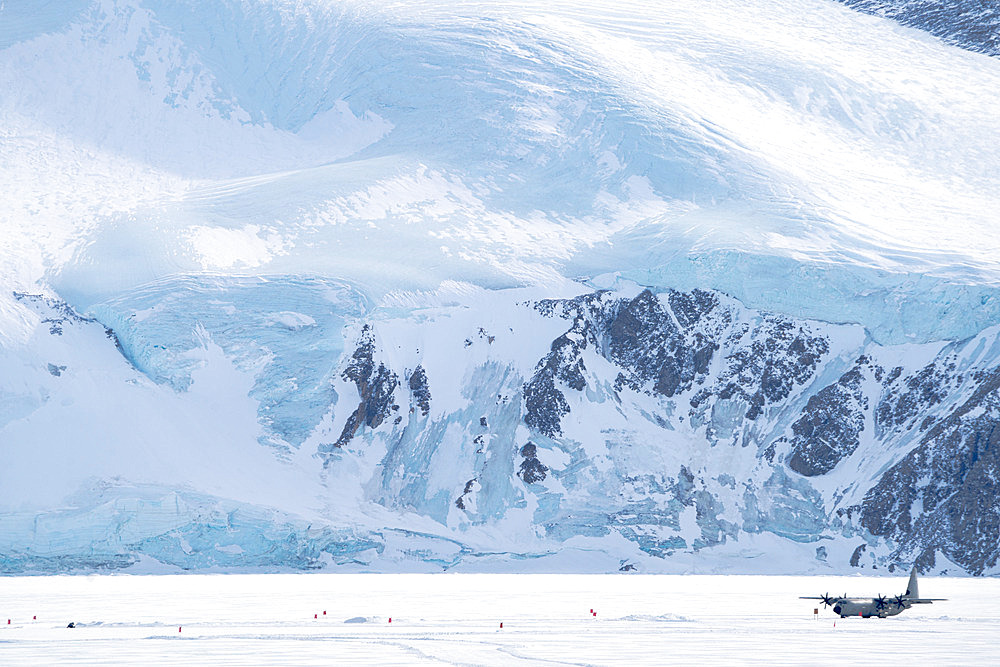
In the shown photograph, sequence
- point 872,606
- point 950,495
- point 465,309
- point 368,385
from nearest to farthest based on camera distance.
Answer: point 872,606 → point 950,495 → point 368,385 → point 465,309

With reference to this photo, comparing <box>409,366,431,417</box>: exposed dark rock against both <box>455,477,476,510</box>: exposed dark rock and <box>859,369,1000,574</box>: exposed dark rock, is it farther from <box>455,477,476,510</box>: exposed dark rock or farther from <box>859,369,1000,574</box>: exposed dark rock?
<box>859,369,1000,574</box>: exposed dark rock

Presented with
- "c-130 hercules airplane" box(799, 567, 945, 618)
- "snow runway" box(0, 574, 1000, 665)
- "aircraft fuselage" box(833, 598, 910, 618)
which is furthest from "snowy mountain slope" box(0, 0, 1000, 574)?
"aircraft fuselage" box(833, 598, 910, 618)

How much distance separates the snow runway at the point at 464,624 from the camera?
129 ft

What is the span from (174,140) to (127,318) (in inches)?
942

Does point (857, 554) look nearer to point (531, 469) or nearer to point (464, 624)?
point (531, 469)

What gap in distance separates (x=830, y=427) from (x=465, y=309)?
22.4 metres

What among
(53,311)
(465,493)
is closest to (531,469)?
(465,493)

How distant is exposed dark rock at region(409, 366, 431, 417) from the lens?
88.9m

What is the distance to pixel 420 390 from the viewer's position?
89.4 m

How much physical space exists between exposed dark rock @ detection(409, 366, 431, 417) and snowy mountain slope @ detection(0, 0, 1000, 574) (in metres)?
0.22

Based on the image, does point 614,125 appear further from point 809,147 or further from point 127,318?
point 127,318

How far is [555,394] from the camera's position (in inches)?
3521

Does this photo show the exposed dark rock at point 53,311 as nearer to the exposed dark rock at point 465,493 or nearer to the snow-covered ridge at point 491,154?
the snow-covered ridge at point 491,154

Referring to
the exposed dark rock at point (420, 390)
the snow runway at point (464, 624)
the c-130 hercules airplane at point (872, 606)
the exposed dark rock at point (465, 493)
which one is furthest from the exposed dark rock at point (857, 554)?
the c-130 hercules airplane at point (872, 606)
